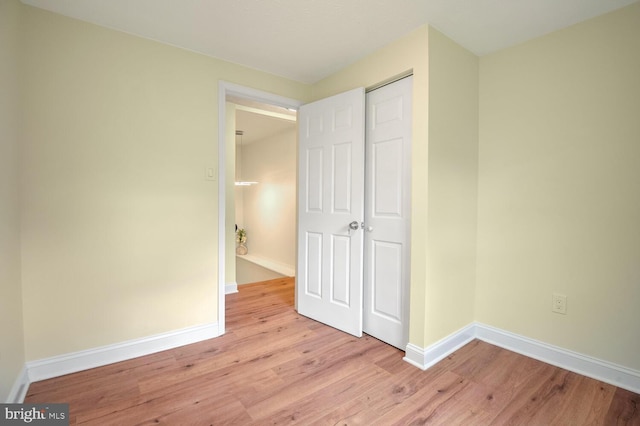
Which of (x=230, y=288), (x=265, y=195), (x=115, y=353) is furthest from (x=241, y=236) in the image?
(x=115, y=353)

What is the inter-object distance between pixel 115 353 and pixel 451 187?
2.71 m

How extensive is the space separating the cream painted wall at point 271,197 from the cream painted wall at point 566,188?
320cm

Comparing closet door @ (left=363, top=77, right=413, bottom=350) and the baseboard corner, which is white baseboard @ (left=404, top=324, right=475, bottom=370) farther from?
the baseboard corner

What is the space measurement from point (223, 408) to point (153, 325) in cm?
97

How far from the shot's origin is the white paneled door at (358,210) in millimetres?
2225

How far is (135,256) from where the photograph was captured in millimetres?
2127

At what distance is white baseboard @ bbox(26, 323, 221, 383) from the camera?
72.3 inches

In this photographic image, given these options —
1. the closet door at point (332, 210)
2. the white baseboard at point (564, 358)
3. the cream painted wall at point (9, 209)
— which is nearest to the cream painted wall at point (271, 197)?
the closet door at point (332, 210)

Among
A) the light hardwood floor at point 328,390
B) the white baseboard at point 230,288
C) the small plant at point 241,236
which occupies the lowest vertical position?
the light hardwood floor at point 328,390

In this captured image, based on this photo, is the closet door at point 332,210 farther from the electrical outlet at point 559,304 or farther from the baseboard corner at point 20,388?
the baseboard corner at point 20,388

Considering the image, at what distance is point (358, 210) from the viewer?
241cm

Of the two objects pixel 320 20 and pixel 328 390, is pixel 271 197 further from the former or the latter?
pixel 328 390

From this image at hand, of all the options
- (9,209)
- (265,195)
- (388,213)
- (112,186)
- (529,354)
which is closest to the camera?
(9,209)

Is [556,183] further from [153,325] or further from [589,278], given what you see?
[153,325]
